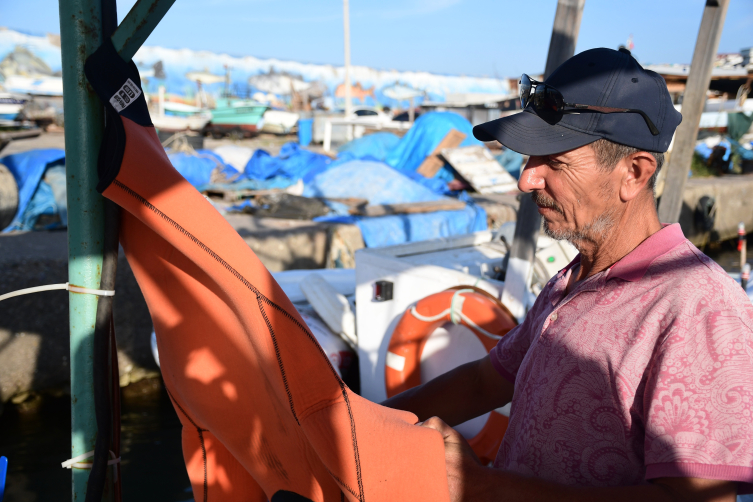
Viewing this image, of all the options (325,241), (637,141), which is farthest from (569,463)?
(325,241)

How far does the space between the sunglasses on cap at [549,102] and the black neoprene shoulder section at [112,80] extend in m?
0.96

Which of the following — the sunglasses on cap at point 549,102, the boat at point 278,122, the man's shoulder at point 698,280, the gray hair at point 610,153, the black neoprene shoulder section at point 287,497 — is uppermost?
the sunglasses on cap at point 549,102

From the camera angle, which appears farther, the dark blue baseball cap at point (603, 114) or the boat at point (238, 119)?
the boat at point (238, 119)

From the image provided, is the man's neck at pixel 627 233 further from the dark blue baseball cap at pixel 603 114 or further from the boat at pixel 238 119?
the boat at pixel 238 119

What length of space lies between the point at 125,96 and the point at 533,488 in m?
1.18

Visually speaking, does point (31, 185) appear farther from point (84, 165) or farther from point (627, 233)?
point (627, 233)

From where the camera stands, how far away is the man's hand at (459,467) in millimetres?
1195

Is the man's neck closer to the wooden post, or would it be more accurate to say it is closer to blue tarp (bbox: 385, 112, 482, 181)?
the wooden post

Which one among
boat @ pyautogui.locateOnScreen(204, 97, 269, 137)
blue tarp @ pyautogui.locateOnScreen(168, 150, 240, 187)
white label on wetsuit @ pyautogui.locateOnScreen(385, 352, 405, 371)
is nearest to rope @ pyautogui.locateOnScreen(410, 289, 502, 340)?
white label on wetsuit @ pyautogui.locateOnScreen(385, 352, 405, 371)

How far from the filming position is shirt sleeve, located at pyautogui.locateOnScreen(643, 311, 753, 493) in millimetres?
996

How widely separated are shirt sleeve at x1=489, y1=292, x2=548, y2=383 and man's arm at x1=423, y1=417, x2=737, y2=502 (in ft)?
1.47

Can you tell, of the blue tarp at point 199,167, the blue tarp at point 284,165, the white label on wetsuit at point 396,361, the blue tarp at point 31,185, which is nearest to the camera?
the white label on wetsuit at point 396,361

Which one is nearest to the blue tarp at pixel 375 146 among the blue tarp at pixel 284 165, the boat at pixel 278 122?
the blue tarp at pixel 284 165

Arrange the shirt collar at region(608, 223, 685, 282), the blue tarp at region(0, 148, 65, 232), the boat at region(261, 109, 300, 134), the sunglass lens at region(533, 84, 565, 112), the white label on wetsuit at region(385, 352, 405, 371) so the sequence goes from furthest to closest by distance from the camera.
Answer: the boat at region(261, 109, 300, 134) < the blue tarp at region(0, 148, 65, 232) < the white label on wetsuit at region(385, 352, 405, 371) < the sunglass lens at region(533, 84, 565, 112) < the shirt collar at region(608, 223, 685, 282)
